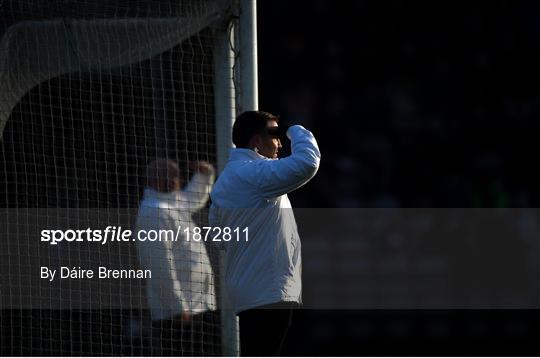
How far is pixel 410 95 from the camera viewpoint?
35.0 feet

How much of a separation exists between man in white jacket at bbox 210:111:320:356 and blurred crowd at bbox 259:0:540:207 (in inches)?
203

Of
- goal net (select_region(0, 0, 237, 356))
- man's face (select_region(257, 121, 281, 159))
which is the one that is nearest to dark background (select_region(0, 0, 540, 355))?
goal net (select_region(0, 0, 237, 356))

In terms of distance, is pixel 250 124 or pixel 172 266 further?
pixel 172 266

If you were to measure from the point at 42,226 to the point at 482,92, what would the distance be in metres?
6.11

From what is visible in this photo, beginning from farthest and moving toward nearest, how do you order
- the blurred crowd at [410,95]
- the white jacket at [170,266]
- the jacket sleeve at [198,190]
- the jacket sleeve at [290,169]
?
the blurred crowd at [410,95] → the jacket sleeve at [198,190] → the white jacket at [170,266] → the jacket sleeve at [290,169]

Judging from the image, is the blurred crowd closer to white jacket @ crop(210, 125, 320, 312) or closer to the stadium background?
the stadium background

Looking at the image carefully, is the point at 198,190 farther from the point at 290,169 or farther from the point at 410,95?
the point at 410,95

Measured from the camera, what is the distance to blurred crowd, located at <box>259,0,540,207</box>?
32.4 ft

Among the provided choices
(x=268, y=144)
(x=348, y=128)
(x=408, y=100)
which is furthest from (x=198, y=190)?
(x=408, y=100)

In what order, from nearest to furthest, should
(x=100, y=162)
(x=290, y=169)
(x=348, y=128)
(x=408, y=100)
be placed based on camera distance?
1. (x=290, y=169)
2. (x=100, y=162)
3. (x=348, y=128)
4. (x=408, y=100)

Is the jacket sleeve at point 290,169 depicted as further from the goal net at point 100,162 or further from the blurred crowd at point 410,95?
the blurred crowd at point 410,95

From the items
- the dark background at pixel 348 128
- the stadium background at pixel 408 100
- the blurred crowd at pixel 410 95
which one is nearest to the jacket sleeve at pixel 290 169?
the dark background at pixel 348 128

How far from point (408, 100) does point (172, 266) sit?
5.50 m

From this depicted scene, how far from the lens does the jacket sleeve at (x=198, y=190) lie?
5598 millimetres
